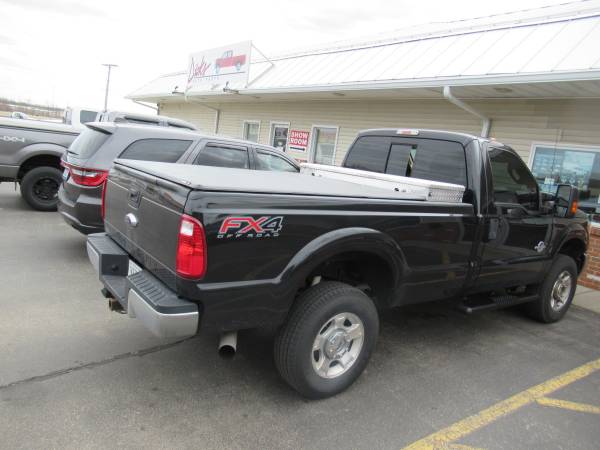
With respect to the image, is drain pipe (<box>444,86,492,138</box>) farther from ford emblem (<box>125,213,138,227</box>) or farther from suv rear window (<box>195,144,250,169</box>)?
ford emblem (<box>125,213,138,227</box>)

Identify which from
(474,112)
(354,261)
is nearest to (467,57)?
(474,112)

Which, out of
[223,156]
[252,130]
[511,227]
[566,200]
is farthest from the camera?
[252,130]

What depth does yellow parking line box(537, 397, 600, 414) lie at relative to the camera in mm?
3438

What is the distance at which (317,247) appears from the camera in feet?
9.36

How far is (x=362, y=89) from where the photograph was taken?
9.66 meters

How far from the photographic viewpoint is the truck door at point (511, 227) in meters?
4.08

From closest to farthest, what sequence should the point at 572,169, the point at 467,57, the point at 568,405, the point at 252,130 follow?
the point at 568,405
the point at 572,169
the point at 467,57
the point at 252,130

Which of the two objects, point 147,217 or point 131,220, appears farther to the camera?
point 131,220

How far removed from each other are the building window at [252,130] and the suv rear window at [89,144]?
9313 millimetres

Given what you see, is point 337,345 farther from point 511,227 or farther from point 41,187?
point 41,187

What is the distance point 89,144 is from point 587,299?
7.02 meters

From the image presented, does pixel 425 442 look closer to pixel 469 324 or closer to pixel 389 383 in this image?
pixel 389 383

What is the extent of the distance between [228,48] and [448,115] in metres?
8.34

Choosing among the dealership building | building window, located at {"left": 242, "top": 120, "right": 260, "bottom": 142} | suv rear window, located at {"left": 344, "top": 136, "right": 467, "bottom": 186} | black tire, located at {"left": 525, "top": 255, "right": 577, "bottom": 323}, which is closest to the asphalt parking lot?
black tire, located at {"left": 525, "top": 255, "right": 577, "bottom": 323}
